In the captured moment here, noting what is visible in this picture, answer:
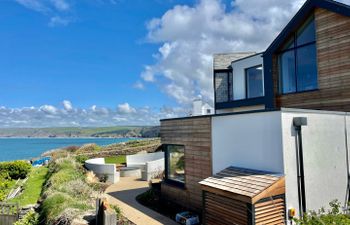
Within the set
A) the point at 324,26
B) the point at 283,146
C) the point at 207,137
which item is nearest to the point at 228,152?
the point at 207,137

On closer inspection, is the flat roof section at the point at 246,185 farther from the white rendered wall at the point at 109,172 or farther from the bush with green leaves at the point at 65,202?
the white rendered wall at the point at 109,172

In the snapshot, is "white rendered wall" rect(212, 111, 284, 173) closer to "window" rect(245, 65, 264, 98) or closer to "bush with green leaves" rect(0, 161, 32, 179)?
"window" rect(245, 65, 264, 98)

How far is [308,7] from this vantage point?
1188cm

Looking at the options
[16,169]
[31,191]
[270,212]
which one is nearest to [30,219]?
[31,191]

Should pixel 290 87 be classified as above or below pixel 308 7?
below

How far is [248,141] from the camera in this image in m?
8.68

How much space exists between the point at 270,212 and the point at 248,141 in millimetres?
2204

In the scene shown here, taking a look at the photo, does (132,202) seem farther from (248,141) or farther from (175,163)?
(248,141)

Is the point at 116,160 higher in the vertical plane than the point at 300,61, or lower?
lower

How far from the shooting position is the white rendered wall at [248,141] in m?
7.79

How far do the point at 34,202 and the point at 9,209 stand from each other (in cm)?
224

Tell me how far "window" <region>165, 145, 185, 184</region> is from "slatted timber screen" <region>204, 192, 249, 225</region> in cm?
337

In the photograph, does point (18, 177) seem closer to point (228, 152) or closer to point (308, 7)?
point (228, 152)

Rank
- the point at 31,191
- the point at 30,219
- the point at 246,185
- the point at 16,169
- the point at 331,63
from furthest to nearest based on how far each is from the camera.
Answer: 1. the point at 16,169
2. the point at 31,191
3. the point at 331,63
4. the point at 30,219
5. the point at 246,185
